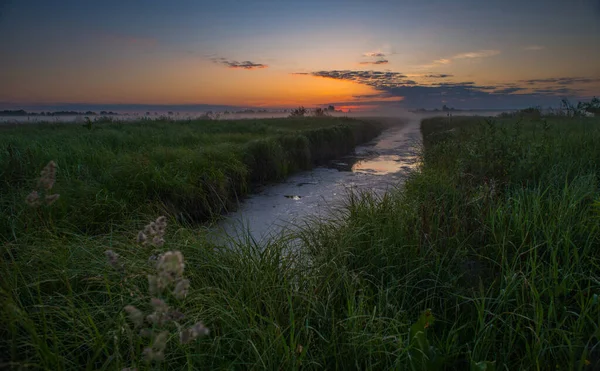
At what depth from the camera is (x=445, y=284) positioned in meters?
2.87

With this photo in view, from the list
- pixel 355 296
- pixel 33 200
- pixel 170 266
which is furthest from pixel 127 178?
pixel 170 266

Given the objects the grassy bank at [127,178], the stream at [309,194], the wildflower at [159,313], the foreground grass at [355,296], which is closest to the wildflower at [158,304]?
the wildflower at [159,313]

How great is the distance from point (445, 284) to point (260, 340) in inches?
62.7

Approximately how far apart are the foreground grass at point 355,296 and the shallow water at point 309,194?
1.18 m

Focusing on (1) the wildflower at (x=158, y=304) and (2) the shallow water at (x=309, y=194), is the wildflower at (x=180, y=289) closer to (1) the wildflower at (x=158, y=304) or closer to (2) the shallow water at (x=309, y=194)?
(1) the wildflower at (x=158, y=304)

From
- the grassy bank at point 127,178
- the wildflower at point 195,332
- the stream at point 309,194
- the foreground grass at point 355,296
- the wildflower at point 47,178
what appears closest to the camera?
the wildflower at point 195,332

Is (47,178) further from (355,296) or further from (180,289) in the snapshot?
Result: (355,296)

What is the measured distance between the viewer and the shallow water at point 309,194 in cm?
582

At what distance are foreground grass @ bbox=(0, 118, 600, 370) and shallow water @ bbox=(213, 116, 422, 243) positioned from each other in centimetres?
118

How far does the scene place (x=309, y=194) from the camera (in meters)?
8.72

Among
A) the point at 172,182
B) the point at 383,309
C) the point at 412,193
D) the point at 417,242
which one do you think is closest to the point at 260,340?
the point at 383,309

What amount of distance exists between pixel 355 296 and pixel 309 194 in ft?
19.4

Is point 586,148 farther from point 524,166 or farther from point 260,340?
point 260,340

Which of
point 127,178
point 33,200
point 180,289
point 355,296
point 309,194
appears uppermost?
point 33,200
